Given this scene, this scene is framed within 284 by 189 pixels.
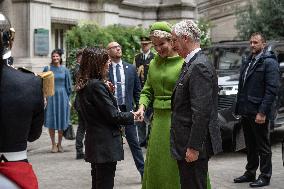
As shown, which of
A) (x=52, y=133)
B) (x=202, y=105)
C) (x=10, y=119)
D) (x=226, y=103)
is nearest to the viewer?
(x=10, y=119)

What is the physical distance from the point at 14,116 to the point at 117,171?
5536 mm

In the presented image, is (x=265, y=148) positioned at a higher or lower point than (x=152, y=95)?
lower

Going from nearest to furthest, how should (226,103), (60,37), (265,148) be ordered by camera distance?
(265,148), (226,103), (60,37)

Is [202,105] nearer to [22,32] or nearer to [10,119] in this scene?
[10,119]

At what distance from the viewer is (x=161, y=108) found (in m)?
6.21

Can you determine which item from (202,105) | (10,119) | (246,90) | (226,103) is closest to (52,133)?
(226,103)

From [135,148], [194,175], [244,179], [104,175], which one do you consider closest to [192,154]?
[194,175]

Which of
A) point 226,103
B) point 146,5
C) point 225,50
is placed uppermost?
point 146,5

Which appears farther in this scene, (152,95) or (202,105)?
(152,95)

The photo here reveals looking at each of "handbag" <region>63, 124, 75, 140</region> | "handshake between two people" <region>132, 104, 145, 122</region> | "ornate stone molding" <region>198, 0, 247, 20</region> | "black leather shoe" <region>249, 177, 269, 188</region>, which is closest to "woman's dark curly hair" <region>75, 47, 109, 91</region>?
"handshake between two people" <region>132, 104, 145, 122</region>

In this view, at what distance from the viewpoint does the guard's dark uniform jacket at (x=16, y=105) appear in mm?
3699

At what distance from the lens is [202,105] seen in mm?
4934

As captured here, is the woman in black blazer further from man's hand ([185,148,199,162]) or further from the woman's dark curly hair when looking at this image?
man's hand ([185,148,199,162])

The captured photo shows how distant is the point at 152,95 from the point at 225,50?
6025 mm
